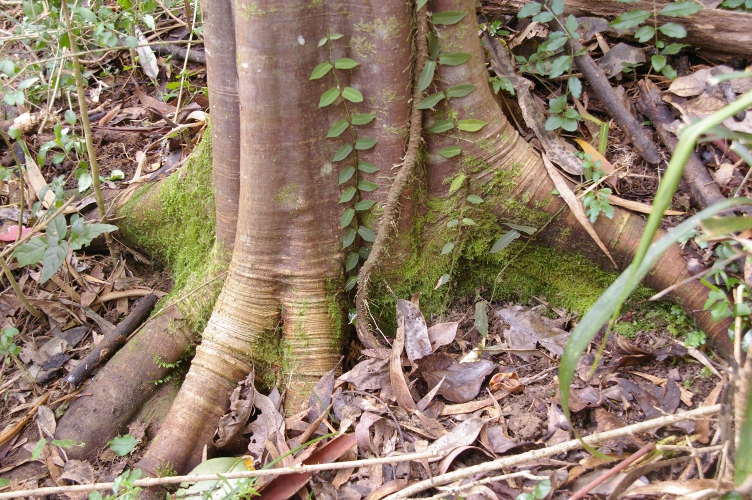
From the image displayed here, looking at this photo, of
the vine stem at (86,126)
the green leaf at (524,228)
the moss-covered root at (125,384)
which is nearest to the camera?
the green leaf at (524,228)

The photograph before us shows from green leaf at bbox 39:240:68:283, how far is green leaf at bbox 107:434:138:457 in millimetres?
739

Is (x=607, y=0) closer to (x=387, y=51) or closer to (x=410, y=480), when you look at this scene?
(x=387, y=51)

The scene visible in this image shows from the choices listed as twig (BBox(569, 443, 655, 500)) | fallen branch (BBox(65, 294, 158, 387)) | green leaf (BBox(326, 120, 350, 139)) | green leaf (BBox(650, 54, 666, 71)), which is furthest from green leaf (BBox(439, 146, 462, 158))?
fallen branch (BBox(65, 294, 158, 387))

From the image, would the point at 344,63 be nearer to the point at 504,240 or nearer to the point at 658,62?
the point at 504,240

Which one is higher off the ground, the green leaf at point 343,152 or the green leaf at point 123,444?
the green leaf at point 343,152

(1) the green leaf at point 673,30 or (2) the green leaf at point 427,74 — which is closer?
(2) the green leaf at point 427,74

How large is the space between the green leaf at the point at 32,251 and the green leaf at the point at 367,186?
1.41 metres

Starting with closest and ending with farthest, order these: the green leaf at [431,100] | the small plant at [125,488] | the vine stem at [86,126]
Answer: the small plant at [125,488] < the green leaf at [431,100] < the vine stem at [86,126]

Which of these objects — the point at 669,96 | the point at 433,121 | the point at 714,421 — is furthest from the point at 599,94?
the point at 714,421

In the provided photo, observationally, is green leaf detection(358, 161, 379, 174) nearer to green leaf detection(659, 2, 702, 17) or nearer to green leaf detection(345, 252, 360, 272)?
green leaf detection(345, 252, 360, 272)

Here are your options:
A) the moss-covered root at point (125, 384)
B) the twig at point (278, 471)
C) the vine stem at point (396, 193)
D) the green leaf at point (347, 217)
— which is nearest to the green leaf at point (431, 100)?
the vine stem at point (396, 193)

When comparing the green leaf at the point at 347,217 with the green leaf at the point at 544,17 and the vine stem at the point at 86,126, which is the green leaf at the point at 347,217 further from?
the vine stem at the point at 86,126

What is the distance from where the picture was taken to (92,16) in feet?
8.34

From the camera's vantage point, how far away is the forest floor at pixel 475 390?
1.78 metres
